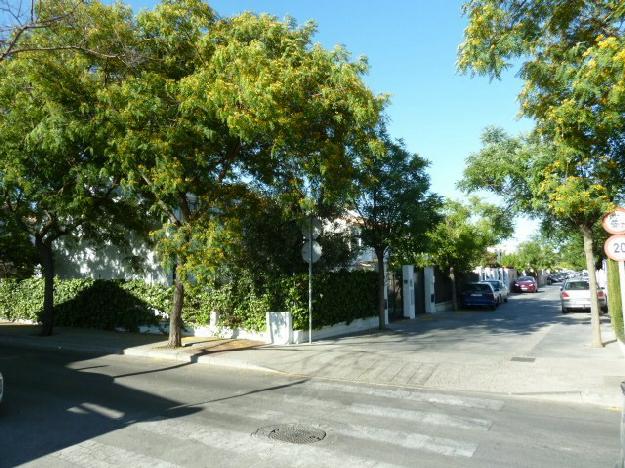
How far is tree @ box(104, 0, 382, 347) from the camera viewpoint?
31.7ft

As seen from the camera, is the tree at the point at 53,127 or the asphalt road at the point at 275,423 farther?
the tree at the point at 53,127

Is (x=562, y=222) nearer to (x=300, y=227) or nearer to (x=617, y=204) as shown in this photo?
(x=617, y=204)

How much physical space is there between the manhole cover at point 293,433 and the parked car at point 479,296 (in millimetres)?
21363

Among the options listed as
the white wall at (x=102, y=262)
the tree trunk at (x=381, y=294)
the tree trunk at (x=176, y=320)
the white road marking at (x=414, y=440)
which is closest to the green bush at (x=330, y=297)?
the tree trunk at (x=381, y=294)

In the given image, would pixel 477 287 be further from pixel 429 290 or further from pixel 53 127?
pixel 53 127

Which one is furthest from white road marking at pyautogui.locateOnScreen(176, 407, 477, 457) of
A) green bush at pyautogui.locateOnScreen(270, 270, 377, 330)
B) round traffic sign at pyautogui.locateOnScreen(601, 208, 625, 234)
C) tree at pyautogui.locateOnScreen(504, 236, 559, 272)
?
tree at pyautogui.locateOnScreen(504, 236, 559, 272)

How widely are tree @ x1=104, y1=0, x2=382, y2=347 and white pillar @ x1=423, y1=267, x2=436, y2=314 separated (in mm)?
13939

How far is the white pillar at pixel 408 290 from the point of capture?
21.4 meters

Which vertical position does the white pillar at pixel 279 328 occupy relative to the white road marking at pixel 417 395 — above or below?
above

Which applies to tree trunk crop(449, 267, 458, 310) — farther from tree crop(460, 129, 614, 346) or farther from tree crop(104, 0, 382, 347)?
tree crop(104, 0, 382, 347)

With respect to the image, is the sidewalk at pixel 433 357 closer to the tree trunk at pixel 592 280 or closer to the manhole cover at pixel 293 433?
the tree trunk at pixel 592 280

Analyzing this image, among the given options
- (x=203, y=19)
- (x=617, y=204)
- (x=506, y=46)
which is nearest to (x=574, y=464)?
(x=506, y=46)

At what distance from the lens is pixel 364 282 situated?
17500 mm

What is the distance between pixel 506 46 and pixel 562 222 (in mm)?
6406
